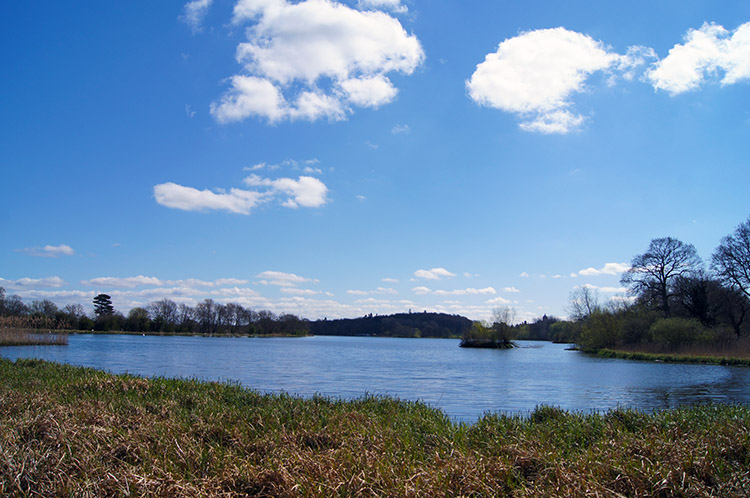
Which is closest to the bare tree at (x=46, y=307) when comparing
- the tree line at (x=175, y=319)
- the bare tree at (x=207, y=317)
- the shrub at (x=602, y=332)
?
the tree line at (x=175, y=319)

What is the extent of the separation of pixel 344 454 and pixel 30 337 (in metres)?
54.4

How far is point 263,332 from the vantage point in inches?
6353

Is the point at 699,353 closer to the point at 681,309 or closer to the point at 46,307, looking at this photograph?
the point at 681,309

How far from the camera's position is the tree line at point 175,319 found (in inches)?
4138

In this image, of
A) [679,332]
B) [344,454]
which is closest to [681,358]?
[679,332]

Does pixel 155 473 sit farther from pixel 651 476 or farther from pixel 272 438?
pixel 651 476

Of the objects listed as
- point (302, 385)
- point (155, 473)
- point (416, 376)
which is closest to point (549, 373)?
point (416, 376)

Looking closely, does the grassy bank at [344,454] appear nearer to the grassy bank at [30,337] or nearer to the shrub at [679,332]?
the grassy bank at [30,337]

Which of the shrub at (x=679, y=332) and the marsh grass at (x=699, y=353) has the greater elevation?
the shrub at (x=679, y=332)

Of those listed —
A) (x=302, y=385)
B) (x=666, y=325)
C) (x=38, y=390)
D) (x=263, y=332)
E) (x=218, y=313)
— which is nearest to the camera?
(x=38, y=390)

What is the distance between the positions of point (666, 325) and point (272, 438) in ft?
174

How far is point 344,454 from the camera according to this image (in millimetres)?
7297

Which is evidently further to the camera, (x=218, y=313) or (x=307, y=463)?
(x=218, y=313)

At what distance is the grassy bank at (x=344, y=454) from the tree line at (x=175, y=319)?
101m
